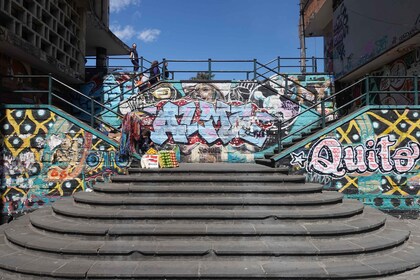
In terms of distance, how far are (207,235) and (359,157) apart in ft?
17.4

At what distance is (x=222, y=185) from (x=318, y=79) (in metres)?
8.84

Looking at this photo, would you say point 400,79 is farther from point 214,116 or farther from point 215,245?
point 215,245

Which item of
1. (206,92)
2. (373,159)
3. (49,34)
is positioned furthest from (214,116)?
(49,34)

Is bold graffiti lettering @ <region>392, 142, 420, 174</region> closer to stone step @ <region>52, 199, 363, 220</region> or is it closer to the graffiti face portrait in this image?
stone step @ <region>52, 199, 363, 220</region>

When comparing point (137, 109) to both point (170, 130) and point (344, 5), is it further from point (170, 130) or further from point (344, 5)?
point (344, 5)

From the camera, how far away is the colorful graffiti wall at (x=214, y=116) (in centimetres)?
1223

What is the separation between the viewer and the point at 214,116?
12.4 m

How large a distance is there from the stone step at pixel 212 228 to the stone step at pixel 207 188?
965 millimetres

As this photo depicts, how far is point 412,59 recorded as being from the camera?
1010 cm

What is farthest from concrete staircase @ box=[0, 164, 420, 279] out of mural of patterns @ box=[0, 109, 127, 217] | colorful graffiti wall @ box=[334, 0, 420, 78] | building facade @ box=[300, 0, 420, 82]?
colorful graffiti wall @ box=[334, 0, 420, 78]

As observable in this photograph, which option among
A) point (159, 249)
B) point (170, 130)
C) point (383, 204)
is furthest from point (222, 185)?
point (170, 130)

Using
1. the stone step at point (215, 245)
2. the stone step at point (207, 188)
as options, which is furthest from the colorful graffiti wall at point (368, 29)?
the stone step at point (215, 245)

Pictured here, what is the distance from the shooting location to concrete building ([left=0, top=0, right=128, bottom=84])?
9539 mm

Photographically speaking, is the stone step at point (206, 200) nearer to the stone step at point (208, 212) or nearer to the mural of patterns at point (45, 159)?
the stone step at point (208, 212)
